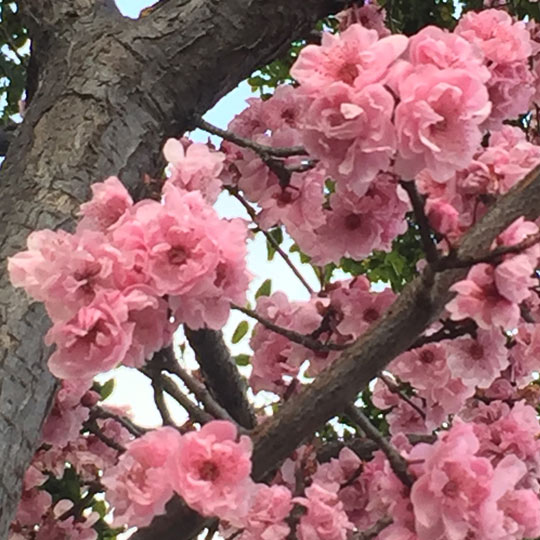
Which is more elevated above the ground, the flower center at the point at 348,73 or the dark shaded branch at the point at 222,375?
the dark shaded branch at the point at 222,375

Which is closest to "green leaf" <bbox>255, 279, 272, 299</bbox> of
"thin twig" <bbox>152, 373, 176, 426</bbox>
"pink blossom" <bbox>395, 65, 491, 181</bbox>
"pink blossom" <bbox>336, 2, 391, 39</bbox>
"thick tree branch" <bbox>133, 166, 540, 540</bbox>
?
"pink blossom" <bbox>336, 2, 391, 39</bbox>

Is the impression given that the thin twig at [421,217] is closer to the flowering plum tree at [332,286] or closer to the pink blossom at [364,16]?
the flowering plum tree at [332,286]

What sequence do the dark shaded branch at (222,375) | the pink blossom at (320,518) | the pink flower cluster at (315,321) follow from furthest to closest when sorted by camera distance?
the dark shaded branch at (222,375), the pink flower cluster at (315,321), the pink blossom at (320,518)

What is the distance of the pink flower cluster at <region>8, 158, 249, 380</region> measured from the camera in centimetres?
112

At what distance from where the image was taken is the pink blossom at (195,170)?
4.22 feet

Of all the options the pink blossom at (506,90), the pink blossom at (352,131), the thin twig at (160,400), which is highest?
the pink blossom at (506,90)

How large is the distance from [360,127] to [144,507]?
578mm

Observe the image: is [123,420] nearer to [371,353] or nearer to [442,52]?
[371,353]

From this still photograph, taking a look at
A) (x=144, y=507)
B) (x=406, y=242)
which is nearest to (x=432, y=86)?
(x=144, y=507)

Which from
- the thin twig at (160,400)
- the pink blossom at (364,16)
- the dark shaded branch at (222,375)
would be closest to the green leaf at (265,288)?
the dark shaded branch at (222,375)

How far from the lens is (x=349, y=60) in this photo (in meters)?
1.15

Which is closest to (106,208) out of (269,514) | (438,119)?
(438,119)

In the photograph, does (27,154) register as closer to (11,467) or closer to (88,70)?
(88,70)

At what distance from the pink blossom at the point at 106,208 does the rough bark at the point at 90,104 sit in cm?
37
